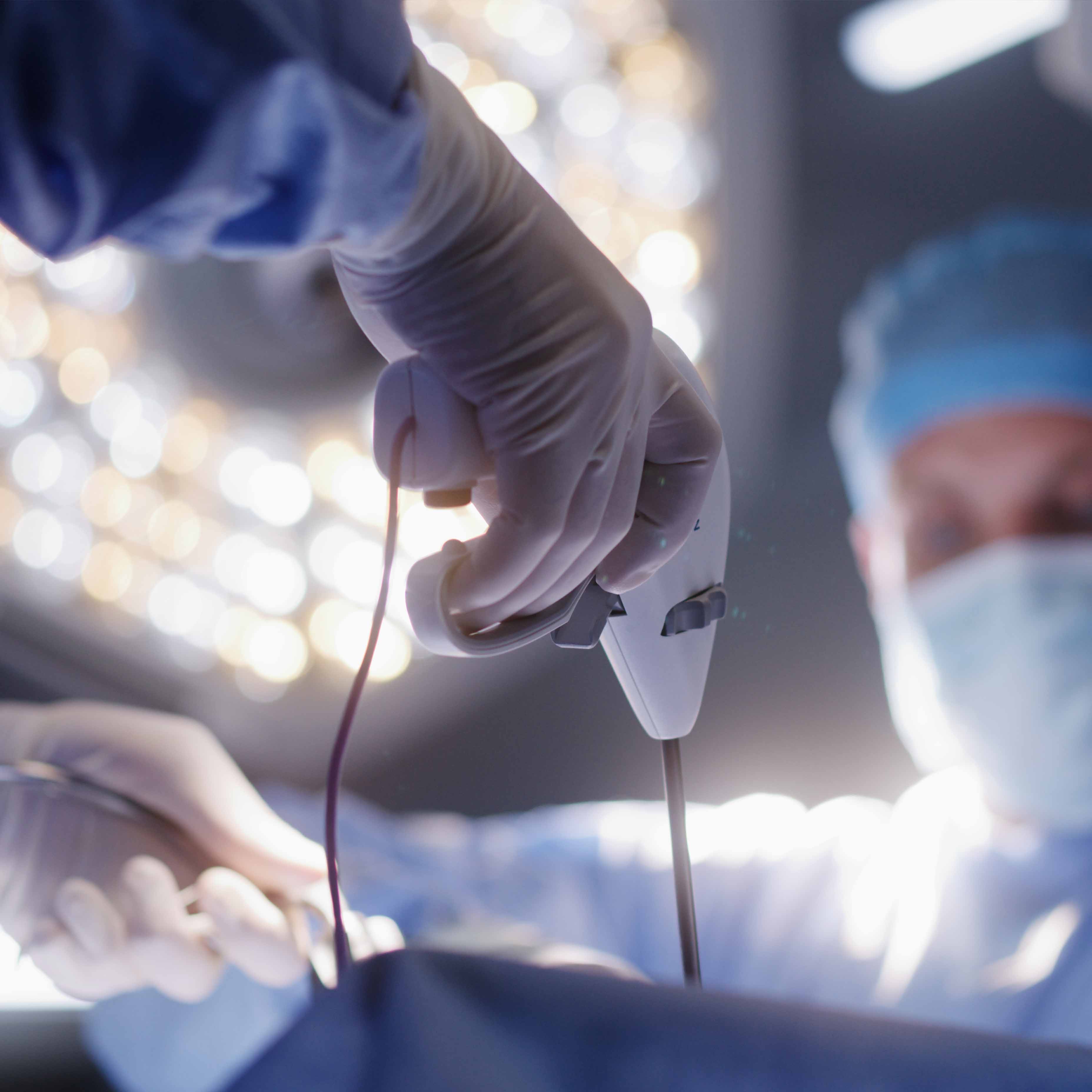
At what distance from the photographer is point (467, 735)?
1.03 metres

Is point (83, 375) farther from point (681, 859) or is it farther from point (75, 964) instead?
point (681, 859)

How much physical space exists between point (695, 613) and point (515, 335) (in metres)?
0.18

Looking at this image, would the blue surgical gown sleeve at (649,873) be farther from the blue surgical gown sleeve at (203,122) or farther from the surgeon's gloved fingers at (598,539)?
the blue surgical gown sleeve at (203,122)

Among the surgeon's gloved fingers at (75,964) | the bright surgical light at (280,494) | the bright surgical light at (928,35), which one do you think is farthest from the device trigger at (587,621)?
the bright surgical light at (928,35)

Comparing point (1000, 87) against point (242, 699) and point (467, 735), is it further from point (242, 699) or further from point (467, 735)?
point (242, 699)

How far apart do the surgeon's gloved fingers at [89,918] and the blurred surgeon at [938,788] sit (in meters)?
0.30

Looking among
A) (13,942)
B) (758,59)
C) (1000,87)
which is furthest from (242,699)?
(1000,87)

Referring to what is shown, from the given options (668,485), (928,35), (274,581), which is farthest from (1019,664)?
(928,35)

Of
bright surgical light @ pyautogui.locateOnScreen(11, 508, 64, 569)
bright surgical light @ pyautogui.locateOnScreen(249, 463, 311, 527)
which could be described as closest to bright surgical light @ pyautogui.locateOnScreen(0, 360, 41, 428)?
bright surgical light @ pyautogui.locateOnScreen(11, 508, 64, 569)

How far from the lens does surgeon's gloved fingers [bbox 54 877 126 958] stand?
477mm

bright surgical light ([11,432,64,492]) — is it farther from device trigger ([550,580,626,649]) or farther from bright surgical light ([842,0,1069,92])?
bright surgical light ([842,0,1069,92])

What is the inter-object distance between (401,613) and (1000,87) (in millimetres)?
1282

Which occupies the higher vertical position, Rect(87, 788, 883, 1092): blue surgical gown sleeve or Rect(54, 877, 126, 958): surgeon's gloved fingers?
A: Rect(54, 877, 126, 958): surgeon's gloved fingers

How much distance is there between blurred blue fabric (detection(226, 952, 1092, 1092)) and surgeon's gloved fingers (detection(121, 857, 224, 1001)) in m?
0.21
